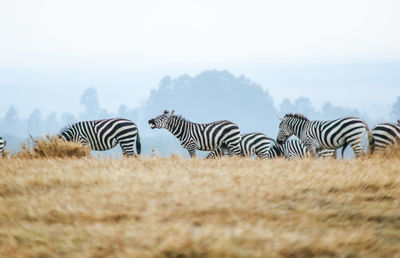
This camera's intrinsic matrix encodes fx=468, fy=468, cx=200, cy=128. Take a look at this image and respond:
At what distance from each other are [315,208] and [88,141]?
11.3m

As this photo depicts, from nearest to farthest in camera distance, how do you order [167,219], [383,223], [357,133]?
[167,219]
[383,223]
[357,133]

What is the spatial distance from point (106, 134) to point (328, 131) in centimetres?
723

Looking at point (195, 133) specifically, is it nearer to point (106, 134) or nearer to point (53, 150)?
point (106, 134)

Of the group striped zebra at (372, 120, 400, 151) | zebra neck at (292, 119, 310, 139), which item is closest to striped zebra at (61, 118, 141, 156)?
zebra neck at (292, 119, 310, 139)

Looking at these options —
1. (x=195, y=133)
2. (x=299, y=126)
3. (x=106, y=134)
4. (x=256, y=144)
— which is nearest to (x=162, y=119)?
(x=195, y=133)

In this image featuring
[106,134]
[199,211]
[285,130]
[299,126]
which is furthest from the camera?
[285,130]

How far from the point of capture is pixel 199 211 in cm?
554

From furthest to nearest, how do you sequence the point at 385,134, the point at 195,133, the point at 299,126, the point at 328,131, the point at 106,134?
the point at 195,133 → the point at 299,126 → the point at 106,134 → the point at 328,131 → the point at 385,134

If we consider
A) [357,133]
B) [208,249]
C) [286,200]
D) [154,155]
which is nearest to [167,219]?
[208,249]

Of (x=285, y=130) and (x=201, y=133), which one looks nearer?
(x=201, y=133)

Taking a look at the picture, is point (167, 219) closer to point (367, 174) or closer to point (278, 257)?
point (278, 257)

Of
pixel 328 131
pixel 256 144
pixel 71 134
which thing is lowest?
pixel 256 144

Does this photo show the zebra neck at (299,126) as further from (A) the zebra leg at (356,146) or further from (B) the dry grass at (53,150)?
(B) the dry grass at (53,150)

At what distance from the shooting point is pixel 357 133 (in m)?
13.6
